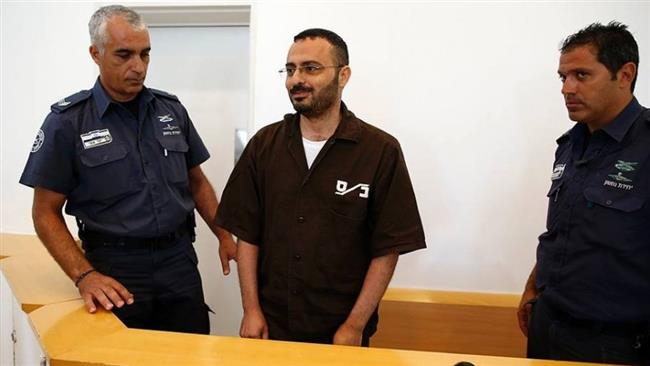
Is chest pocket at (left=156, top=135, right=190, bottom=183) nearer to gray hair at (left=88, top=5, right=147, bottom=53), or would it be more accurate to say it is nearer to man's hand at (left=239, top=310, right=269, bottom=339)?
gray hair at (left=88, top=5, right=147, bottom=53)

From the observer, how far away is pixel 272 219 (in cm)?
146

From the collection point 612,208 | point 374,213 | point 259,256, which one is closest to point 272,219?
point 259,256

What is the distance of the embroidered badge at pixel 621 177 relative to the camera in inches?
50.2

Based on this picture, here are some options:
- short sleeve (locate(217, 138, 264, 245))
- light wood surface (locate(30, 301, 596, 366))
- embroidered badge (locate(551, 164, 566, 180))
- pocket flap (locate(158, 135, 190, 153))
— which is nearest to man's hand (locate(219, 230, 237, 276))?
short sleeve (locate(217, 138, 264, 245))

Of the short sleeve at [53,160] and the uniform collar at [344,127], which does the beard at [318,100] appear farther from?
the short sleeve at [53,160]

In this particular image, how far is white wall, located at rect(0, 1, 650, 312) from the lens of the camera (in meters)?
2.06

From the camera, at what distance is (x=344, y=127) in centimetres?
147

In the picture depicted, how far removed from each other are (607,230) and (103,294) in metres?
1.47

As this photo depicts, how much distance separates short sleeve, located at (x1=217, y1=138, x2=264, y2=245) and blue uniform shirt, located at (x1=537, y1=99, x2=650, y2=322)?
0.96 m

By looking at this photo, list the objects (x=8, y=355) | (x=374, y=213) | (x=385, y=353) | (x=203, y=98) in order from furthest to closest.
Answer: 1. (x=203, y=98)
2. (x=8, y=355)
3. (x=374, y=213)
4. (x=385, y=353)

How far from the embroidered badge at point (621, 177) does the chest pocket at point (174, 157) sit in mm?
1411

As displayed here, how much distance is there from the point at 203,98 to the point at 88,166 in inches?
45.6

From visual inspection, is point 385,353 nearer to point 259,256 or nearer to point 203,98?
point 259,256

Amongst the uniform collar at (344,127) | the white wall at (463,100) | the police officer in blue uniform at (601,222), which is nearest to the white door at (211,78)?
the white wall at (463,100)
